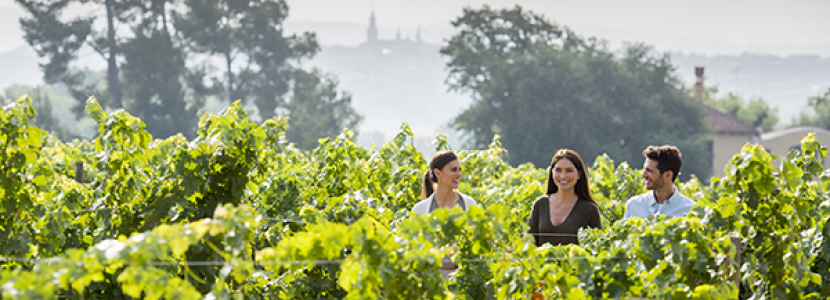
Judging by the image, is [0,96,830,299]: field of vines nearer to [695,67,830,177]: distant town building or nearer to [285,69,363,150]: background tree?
[285,69,363,150]: background tree

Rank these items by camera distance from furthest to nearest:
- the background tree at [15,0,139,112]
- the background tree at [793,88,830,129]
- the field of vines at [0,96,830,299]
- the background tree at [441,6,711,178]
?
the background tree at [793,88,830,129]
the background tree at [441,6,711,178]
the background tree at [15,0,139,112]
the field of vines at [0,96,830,299]

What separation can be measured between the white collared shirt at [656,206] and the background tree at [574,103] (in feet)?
105

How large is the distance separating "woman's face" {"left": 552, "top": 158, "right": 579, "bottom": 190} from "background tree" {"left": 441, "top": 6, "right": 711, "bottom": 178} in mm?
32139

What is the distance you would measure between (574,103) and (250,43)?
1517cm

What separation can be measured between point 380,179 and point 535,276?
4.20 m

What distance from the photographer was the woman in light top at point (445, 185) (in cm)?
466

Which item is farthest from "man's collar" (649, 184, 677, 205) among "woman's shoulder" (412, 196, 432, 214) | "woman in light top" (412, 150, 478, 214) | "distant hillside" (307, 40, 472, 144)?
"distant hillside" (307, 40, 472, 144)

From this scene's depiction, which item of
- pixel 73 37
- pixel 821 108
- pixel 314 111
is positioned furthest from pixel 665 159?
pixel 821 108

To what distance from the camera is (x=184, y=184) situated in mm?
3906

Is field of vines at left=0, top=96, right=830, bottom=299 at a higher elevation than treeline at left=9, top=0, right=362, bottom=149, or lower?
lower

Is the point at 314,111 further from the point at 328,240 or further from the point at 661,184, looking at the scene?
the point at 328,240

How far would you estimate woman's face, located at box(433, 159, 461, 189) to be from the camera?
4.65m

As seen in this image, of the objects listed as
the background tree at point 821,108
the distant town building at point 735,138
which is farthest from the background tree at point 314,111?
the background tree at point 821,108

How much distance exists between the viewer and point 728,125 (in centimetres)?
4584
